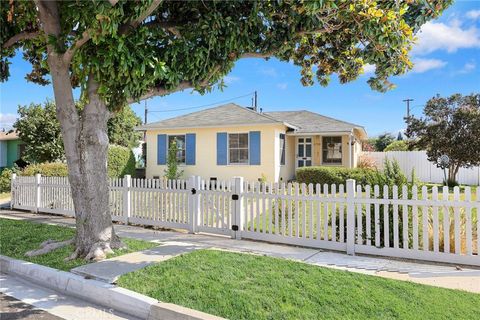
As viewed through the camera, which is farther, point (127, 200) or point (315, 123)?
point (315, 123)

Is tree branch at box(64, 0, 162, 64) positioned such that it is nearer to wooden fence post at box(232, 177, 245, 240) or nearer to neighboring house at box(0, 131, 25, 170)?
wooden fence post at box(232, 177, 245, 240)

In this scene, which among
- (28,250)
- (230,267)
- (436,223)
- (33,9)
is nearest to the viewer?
(230,267)

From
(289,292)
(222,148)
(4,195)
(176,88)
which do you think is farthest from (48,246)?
(4,195)

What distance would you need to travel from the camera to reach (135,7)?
5.58 metres

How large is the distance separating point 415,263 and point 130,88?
17.4 ft

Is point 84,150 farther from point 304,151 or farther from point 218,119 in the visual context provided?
point 304,151

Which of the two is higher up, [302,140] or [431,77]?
[431,77]

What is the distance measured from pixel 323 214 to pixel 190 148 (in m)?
12.6

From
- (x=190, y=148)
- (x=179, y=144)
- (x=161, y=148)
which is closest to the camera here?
(x=190, y=148)

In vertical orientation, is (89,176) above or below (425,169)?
below

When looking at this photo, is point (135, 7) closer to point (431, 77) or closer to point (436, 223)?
point (436, 223)

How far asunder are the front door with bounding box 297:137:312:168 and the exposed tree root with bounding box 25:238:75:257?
14.5 meters

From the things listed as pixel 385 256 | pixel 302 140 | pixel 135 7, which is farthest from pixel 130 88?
pixel 302 140

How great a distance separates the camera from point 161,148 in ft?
63.5
